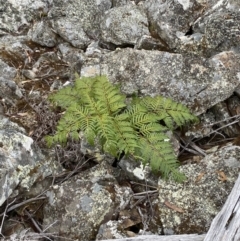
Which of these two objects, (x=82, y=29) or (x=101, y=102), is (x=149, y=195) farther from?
(x=82, y=29)

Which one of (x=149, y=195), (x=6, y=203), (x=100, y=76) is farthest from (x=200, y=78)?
(x=6, y=203)

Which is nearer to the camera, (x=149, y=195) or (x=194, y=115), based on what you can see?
(x=149, y=195)

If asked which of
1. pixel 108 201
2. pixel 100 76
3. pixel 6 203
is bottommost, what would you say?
pixel 6 203

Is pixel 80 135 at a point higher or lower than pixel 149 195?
higher

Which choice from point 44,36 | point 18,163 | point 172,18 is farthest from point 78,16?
point 18,163

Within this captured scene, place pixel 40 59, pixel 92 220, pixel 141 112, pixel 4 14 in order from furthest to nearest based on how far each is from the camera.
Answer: pixel 4 14 < pixel 40 59 < pixel 141 112 < pixel 92 220

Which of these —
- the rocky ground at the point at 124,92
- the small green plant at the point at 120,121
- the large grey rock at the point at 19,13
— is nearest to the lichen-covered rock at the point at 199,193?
the rocky ground at the point at 124,92
